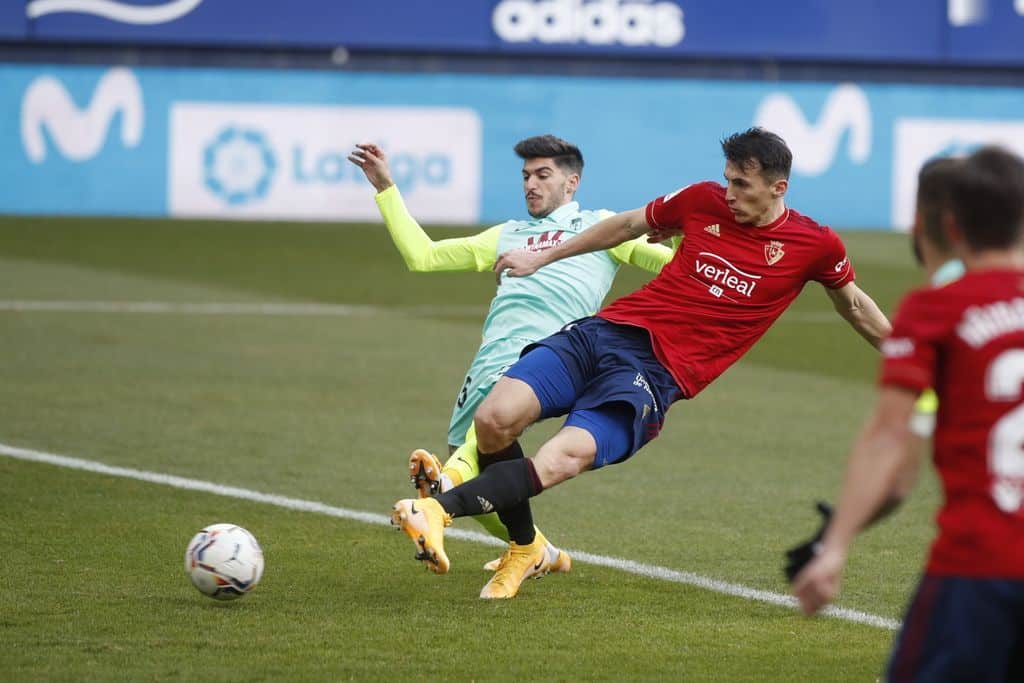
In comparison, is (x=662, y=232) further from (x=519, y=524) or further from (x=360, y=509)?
(x=360, y=509)

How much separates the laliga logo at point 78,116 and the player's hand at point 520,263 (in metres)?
22.4

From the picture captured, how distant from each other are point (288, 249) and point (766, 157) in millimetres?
18518

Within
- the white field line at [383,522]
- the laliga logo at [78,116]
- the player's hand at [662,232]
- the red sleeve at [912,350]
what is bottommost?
the laliga logo at [78,116]

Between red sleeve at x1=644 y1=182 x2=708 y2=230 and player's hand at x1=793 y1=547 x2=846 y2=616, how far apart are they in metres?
3.37

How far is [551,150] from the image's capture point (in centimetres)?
754

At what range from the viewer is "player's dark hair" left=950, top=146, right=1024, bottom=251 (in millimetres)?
3500

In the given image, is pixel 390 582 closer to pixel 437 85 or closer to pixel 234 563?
pixel 234 563

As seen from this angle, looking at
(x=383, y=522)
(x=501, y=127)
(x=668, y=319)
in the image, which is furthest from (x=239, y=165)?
(x=668, y=319)

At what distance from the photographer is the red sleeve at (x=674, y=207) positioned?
6.75m

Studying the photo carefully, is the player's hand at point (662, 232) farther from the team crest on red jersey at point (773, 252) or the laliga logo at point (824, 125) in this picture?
the laliga logo at point (824, 125)

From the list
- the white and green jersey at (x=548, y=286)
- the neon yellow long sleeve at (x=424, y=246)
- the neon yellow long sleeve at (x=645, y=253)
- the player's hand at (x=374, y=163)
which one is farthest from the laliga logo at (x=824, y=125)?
the player's hand at (x=374, y=163)

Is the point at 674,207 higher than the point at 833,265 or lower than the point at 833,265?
higher

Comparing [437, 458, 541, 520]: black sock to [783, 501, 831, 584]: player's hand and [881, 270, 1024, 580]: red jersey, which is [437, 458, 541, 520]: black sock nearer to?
[783, 501, 831, 584]: player's hand

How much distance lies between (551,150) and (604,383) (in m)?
1.47
